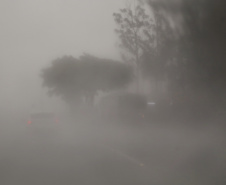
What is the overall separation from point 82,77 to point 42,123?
4.11 m

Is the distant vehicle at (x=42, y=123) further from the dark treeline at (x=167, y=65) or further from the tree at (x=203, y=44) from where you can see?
the tree at (x=203, y=44)

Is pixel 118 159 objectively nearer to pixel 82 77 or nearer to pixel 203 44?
pixel 203 44

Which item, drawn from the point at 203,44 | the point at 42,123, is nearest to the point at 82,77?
the point at 42,123

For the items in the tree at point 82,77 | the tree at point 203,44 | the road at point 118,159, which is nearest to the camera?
the road at point 118,159

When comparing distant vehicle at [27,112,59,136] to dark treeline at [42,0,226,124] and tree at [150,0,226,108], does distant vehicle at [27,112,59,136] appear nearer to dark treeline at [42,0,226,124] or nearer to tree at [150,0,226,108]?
dark treeline at [42,0,226,124]

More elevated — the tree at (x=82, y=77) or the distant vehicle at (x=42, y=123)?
the tree at (x=82, y=77)

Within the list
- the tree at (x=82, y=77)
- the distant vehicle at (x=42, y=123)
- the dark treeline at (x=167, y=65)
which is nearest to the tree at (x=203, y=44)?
the dark treeline at (x=167, y=65)

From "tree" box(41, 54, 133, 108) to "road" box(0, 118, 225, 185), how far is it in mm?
2639

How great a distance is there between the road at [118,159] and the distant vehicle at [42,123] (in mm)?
446

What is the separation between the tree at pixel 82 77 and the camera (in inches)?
669

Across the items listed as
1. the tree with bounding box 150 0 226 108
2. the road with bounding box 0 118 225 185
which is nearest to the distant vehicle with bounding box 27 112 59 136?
the road with bounding box 0 118 225 185

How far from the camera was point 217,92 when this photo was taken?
1141 centimetres

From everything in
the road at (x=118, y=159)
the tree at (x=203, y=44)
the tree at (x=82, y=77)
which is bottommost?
the road at (x=118, y=159)

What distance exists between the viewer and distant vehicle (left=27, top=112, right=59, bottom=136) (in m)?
17.5
